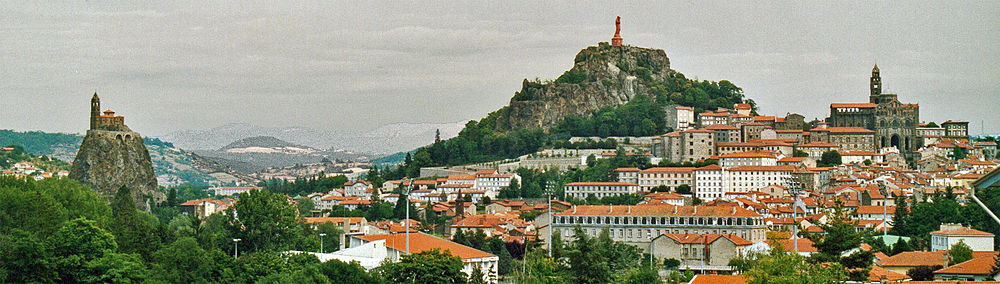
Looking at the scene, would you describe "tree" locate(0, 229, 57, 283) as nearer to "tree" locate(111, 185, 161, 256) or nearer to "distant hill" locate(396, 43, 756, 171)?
"tree" locate(111, 185, 161, 256)

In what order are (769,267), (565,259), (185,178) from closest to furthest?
1. (769,267)
2. (565,259)
3. (185,178)

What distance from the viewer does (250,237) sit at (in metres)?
43.7

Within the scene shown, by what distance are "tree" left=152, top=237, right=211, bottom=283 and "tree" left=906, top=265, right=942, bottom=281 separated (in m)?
18.1

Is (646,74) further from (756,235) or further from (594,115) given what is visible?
(756,235)

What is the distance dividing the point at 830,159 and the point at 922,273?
151 feet

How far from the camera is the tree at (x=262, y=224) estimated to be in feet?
143

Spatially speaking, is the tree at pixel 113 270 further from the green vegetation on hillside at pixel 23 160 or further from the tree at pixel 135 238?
the green vegetation on hillside at pixel 23 160

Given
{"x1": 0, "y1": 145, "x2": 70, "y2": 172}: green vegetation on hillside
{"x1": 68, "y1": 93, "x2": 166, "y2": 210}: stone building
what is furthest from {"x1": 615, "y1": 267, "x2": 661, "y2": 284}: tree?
{"x1": 0, "y1": 145, "x2": 70, "y2": 172}: green vegetation on hillside

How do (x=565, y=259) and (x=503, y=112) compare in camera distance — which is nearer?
(x=565, y=259)

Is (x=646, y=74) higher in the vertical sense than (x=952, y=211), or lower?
higher

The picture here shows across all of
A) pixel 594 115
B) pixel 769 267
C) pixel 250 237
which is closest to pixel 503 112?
pixel 594 115

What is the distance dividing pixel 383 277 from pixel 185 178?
520 feet

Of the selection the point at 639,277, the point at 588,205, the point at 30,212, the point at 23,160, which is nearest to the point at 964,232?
the point at 639,277

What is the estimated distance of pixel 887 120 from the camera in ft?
288
